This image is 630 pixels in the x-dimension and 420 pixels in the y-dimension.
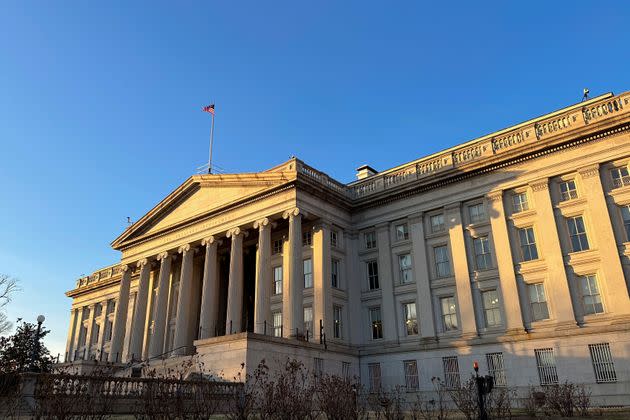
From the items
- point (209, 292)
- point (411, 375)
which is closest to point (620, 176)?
point (411, 375)

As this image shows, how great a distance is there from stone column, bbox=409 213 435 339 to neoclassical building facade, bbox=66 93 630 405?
0.32ft

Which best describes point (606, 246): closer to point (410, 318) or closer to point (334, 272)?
point (410, 318)

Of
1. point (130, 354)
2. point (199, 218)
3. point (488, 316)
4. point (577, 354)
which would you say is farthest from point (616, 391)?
point (130, 354)

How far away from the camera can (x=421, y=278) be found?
1348 inches

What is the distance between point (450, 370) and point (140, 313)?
27.0m

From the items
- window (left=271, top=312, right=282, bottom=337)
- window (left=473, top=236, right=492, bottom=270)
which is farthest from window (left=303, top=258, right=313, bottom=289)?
window (left=473, top=236, right=492, bottom=270)

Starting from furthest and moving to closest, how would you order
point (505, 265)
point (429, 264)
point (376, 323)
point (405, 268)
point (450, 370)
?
point (376, 323) → point (405, 268) → point (429, 264) → point (450, 370) → point (505, 265)

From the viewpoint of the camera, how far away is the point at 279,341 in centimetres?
2938

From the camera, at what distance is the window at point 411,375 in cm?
3231

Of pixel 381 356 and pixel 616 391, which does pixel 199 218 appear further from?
pixel 616 391

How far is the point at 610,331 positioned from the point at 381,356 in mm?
14028

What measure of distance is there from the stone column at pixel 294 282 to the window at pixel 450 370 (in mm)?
9331

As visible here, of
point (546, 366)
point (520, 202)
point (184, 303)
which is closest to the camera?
point (546, 366)

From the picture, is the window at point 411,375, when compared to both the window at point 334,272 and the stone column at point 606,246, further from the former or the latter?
the stone column at point 606,246
